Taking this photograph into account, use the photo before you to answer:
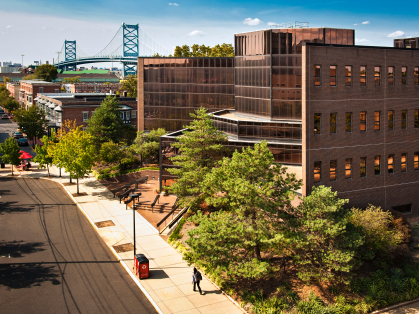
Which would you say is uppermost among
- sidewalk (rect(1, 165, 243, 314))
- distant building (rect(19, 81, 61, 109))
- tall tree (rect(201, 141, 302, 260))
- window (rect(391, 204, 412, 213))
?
distant building (rect(19, 81, 61, 109))

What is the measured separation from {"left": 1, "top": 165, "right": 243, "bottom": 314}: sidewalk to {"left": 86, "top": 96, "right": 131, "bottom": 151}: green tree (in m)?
16.6

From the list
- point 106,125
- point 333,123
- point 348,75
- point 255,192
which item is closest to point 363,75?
point 348,75

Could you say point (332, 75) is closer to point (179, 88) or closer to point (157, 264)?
point (157, 264)

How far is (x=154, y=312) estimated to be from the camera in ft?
69.2

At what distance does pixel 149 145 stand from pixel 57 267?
2855 cm

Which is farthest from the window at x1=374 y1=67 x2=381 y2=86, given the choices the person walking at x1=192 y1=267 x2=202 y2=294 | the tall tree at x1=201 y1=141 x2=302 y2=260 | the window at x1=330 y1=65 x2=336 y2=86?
the person walking at x1=192 y1=267 x2=202 y2=294

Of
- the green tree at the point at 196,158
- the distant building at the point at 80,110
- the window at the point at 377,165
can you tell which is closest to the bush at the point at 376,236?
the window at the point at 377,165

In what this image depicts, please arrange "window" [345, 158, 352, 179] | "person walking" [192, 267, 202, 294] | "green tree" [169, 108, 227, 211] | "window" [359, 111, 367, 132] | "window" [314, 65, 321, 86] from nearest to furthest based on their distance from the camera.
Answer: "person walking" [192, 267, 202, 294] < "window" [314, 65, 321, 86] < "window" [345, 158, 352, 179] < "window" [359, 111, 367, 132] < "green tree" [169, 108, 227, 211]

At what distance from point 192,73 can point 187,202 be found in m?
29.2

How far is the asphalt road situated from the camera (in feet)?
71.6

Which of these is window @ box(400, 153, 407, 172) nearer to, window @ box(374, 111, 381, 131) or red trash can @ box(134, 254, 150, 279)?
window @ box(374, 111, 381, 131)

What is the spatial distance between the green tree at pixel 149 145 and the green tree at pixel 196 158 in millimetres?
16417

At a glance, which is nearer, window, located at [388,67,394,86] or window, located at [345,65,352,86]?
window, located at [345,65,352,86]

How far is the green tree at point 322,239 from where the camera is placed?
22.5 meters
